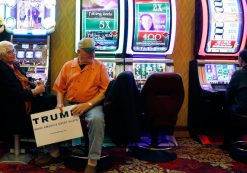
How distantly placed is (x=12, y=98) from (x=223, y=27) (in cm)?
256

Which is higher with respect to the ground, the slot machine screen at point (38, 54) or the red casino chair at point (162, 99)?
the slot machine screen at point (38, 54)

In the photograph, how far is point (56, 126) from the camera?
10.7ft

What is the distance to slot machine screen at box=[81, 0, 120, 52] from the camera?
400cm

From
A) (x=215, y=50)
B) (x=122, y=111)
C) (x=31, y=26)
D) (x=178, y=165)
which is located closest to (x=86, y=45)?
(x=122, y=111)

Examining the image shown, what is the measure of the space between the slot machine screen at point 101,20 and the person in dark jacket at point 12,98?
2.92 ft

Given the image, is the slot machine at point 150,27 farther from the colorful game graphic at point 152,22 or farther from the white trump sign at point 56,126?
the white trump sign at point 56,126

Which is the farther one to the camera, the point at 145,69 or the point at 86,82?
the point at 145,69

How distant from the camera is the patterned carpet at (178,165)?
10.9ft

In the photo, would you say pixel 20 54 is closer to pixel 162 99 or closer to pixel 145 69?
pixel 145 69

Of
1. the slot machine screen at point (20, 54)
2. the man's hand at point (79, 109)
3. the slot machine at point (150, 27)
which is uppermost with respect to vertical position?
the slot machine at point (150, 27)

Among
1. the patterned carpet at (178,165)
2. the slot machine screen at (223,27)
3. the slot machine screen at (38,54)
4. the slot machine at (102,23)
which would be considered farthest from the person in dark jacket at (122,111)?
the slot machine screen at (223,27)

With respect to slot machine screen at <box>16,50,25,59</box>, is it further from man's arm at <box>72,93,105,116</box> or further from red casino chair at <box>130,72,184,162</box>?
red casino chair at <box>130,72,184,162</box>

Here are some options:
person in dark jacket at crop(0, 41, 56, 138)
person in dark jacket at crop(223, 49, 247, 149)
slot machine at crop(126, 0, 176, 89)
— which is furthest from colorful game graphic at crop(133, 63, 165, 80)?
person in dark jacket at crop(0, 41, 56, 138)

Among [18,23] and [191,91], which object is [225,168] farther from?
[18,23]
